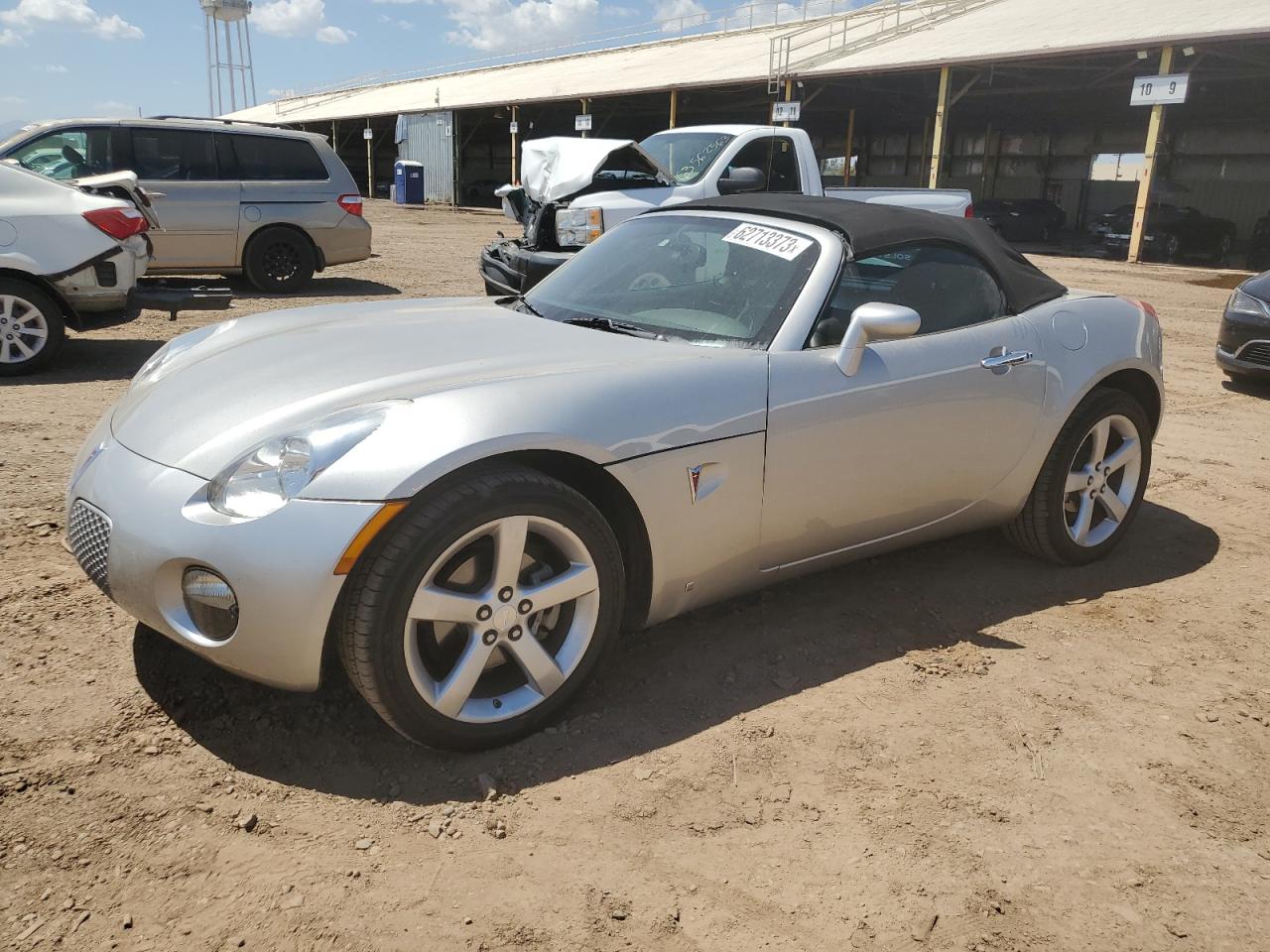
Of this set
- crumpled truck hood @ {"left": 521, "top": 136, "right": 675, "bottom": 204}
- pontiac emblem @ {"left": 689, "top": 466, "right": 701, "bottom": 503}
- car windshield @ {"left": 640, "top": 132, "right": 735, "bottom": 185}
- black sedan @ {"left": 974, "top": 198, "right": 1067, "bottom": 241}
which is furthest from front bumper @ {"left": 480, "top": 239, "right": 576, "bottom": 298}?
black sedan @ {"left": 974, "top": 198, "right": 1067, "bottom": 241}

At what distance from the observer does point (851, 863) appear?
2.32 m

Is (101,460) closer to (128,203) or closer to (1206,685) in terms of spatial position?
(1206,685)

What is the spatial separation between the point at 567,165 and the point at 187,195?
3866 millimetres

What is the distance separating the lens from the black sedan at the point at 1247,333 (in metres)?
7.75

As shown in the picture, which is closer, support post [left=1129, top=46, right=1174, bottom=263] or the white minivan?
the white minivan

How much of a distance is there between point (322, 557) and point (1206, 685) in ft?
9.22

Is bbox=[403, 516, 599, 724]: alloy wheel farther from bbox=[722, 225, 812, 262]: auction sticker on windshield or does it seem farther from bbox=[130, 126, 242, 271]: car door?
bbox=[130, 126, 242, 271]: car door

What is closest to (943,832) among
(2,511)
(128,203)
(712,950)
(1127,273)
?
(712,950)

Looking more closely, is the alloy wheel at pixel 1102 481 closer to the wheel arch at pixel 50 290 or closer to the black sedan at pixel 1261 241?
the wheel arch at pixel 50 290

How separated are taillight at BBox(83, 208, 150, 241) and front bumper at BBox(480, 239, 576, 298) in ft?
9.01

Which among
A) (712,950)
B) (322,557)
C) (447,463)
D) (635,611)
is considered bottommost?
(712,950)

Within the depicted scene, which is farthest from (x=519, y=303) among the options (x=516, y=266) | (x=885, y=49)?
(x=885, y=49)

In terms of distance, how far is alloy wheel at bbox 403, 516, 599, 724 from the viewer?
8.25 feet

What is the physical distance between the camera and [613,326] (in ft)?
11.0
